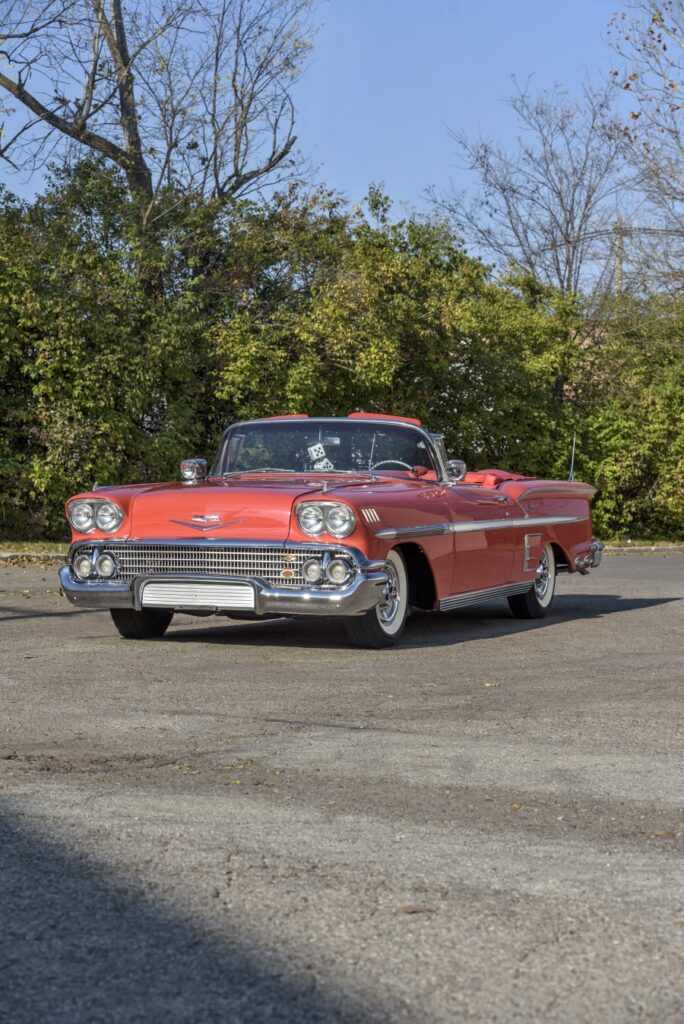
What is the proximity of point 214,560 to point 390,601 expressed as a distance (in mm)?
1220

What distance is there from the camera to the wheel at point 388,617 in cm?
920

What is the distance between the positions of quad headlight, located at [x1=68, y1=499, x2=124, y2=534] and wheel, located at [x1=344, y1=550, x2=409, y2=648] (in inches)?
65.0

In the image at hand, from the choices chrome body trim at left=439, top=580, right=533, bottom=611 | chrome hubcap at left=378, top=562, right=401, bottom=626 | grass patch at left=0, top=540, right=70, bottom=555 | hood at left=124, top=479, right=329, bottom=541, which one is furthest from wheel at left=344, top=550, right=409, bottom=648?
grass patch at left=0, top=540, right=70, bottom=555

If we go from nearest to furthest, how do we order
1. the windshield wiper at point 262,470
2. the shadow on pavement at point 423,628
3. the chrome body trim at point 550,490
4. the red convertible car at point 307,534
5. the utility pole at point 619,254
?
the red convertible car at point 307,534, the shadow on pavement at point 423,628, the windshield wiper at point 262,470, the chrome body trim at point 550,490, the utility pole at point 619,254

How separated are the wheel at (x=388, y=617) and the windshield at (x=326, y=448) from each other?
1.14m

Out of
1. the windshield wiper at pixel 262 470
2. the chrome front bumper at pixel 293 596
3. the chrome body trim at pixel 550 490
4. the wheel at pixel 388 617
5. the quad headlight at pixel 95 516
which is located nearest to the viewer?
the chrome front bumper at pixel 293 596

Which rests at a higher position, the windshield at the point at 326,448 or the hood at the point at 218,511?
the windshield at the point at 326,448

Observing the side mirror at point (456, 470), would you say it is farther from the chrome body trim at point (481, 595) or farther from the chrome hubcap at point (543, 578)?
the chrome hubcap at point (543, 578)

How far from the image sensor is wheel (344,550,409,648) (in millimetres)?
9195

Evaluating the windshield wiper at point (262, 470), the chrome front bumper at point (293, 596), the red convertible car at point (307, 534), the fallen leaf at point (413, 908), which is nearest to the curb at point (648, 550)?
the red convertible car at point (307, 534)

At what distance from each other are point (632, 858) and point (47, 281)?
20.1 meters

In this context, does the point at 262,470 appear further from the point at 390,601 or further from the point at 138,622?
the point at 390,601

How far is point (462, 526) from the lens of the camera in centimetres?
1006

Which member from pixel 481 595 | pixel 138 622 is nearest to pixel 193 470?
pixel 138 622
